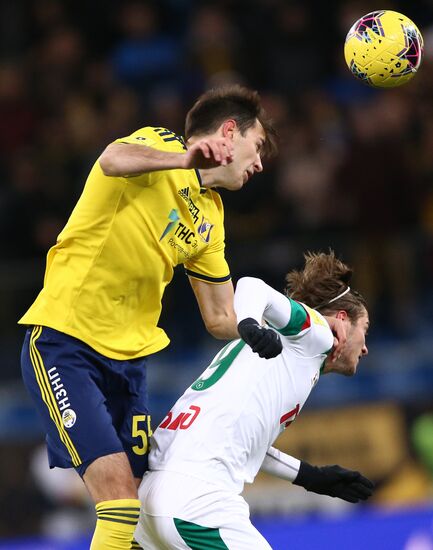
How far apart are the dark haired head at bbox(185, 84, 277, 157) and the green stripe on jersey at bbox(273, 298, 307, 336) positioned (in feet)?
2.84

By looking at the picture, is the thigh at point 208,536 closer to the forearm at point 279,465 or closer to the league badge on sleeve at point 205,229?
the forearm at point 279,465

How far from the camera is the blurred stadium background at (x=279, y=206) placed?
9805mm

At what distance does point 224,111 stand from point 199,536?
1.82 meters

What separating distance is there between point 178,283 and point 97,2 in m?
4.32

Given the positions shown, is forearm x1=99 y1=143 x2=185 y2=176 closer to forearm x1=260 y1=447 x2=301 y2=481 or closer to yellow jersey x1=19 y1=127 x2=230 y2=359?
yellow jersey x1=19 y1=127 x2=230 y2=359

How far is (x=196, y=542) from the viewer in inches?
200

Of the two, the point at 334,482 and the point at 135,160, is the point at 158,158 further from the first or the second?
the point at 334,482

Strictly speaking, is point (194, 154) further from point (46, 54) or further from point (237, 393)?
point (46, 54)

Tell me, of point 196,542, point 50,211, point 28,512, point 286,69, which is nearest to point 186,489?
point 196,542

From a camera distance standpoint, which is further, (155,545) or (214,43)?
(214,43)

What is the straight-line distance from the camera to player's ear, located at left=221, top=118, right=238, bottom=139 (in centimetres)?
548

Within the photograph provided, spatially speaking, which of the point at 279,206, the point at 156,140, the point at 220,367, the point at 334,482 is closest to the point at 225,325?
the point at 220,367

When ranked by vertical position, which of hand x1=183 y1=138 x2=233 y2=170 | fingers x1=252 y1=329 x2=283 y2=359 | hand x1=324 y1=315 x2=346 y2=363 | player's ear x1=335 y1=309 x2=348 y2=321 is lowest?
hand x1=324 y1=315 x2=346 y2=363

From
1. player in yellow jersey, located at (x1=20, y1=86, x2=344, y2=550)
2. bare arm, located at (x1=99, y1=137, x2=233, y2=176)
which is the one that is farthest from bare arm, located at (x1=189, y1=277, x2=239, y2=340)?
bare arm, located at (x1=99, y1=137, x2=233, y2=176)
